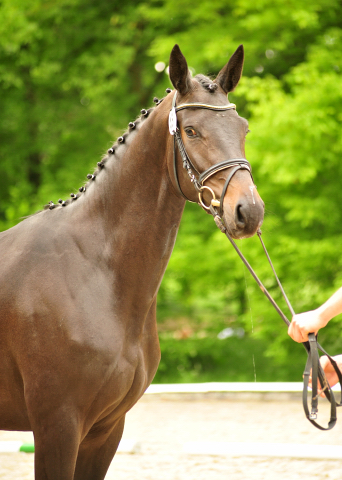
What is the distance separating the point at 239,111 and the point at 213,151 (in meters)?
8.86

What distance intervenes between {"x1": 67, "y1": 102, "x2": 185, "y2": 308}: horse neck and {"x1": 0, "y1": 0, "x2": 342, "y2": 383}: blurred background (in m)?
3.98

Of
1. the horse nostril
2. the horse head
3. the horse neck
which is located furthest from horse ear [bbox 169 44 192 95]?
the horse nostril

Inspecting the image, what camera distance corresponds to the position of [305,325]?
189 cm

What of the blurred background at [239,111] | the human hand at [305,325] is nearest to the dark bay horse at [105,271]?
the human hand at [305,325]

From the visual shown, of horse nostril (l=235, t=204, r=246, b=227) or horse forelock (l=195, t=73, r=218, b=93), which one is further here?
horse forelock (l=195, t=73, r=218, b=93)

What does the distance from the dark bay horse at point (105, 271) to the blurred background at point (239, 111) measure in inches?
157

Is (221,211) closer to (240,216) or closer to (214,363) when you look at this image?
(240,216)

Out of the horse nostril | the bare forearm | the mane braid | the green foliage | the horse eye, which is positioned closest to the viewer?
the bare forearm

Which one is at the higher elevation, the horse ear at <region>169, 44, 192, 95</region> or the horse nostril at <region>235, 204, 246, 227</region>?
the horse ear at <region>169, 44, 192, 95</region>

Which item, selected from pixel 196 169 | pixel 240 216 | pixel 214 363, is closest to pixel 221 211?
pixel 240 216

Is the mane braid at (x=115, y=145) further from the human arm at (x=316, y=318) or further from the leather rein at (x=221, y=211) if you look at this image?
the human arm at (x=316, y=318)

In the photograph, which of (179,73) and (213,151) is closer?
(213,151)

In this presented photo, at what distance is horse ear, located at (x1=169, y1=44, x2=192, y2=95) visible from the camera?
2.34m

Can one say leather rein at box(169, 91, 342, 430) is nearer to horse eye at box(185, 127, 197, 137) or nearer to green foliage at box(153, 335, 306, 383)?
horse eye at box(185, 127, 197, 137)
